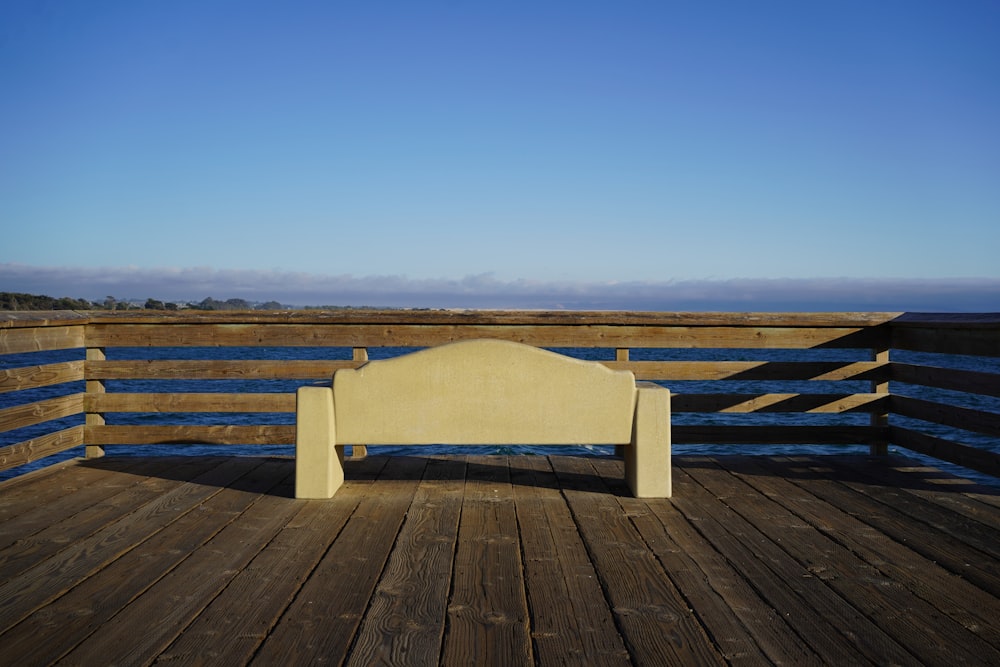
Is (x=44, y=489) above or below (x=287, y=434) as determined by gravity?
below

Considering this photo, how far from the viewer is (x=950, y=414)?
14.1ft

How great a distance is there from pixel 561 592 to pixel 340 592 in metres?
0.74

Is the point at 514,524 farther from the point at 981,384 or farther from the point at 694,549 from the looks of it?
the point at 981,384

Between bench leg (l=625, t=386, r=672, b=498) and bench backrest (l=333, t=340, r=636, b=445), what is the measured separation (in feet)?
→ 0.47

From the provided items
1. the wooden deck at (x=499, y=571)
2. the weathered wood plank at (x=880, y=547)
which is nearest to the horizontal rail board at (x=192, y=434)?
the wooden deck at (x=499, y=571)

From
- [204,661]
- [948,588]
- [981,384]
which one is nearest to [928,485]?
[981,384]

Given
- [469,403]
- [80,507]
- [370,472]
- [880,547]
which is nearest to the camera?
[880,547]

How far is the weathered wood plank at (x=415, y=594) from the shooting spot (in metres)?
2.02

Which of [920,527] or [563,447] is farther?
[563,447]

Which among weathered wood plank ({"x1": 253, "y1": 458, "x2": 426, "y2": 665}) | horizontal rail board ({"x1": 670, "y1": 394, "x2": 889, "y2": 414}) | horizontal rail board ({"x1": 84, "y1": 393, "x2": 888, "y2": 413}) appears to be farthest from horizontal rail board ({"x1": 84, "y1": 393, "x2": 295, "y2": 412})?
horizontal rail board ({"x1": 670, "y1": 394, "x2": 889, "y2": 414})

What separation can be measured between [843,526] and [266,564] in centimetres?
246

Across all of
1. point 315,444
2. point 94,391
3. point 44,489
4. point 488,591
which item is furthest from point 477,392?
point 94,391

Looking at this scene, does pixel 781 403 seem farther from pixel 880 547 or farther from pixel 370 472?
pixel 370 472

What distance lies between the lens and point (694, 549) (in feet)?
9.57
